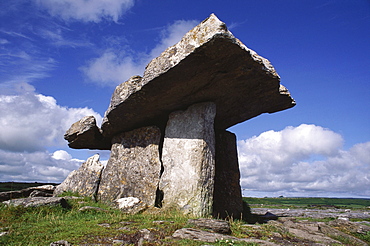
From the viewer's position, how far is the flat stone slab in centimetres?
797

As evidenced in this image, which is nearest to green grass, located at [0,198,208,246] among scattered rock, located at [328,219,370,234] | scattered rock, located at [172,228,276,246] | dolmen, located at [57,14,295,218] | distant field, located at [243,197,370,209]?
scattered rock, located at [172,228,276,246]

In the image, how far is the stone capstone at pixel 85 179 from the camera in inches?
492

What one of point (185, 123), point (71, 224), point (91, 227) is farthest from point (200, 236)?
point (185, 123)

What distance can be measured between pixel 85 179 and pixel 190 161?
5491mm

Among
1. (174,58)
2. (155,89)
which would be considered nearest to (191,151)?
(155,89)

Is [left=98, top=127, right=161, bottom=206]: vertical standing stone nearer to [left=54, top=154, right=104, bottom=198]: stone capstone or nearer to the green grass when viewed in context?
[left=54, top=154, right=104, bottom=198]: stone capstone

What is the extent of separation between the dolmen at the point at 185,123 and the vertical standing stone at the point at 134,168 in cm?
4

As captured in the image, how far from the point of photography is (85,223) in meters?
7.74

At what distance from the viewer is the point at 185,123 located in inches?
424

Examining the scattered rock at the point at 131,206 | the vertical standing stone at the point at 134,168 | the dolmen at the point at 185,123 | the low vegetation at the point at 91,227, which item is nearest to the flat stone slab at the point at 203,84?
the dolmen at the point at 185,123

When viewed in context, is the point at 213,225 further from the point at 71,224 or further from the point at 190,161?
the point at 71,224

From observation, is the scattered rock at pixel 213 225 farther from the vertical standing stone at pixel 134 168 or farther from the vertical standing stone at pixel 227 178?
the vertical standing stone at pixel 227 178

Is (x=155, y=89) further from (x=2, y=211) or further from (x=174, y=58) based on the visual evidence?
(x=2, y=211)

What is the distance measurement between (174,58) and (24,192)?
9.45 meters
